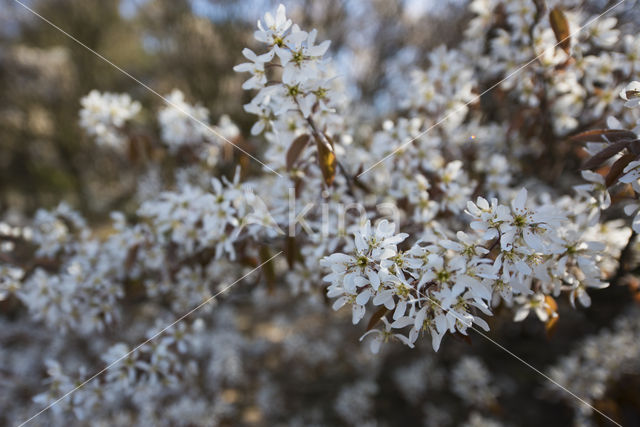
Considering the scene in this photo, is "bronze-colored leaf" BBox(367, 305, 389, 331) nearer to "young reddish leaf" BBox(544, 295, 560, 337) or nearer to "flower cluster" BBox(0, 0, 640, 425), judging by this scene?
"flower cluster" BBox(0, 0, 640, 425)

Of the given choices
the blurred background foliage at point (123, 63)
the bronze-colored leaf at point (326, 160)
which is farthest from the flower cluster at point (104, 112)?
the blurred background foliage at point (123, 63)

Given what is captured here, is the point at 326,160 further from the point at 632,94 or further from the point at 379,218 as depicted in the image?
the point at 632,94

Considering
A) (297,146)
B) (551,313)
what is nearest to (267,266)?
(297,146)

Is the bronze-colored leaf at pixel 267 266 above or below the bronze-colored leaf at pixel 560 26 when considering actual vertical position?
below

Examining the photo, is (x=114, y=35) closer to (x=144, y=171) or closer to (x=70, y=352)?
(x=144, y=171)

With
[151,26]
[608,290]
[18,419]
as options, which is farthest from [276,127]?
[151,26]

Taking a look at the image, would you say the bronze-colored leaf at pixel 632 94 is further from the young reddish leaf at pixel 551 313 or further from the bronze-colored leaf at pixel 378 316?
the bronze-colored leaf at pixel 378 316
